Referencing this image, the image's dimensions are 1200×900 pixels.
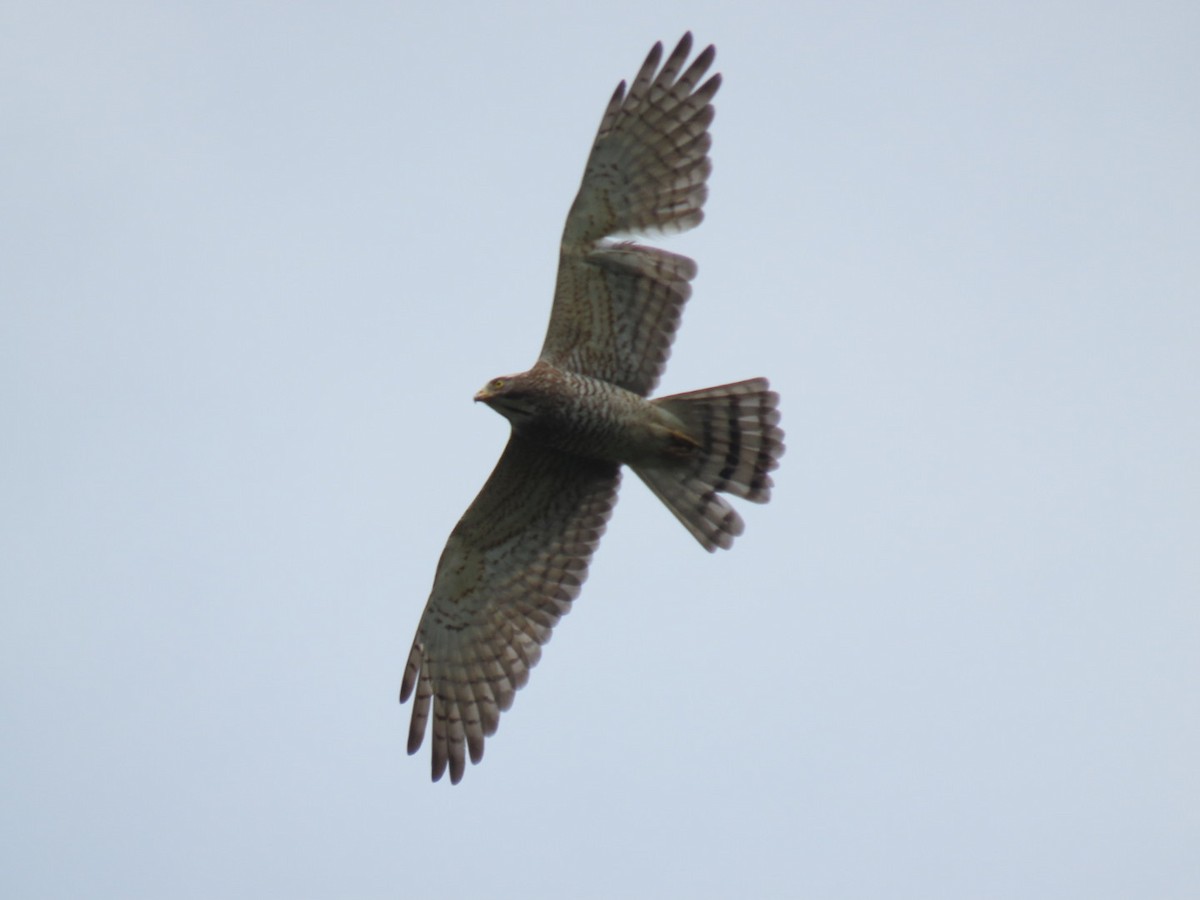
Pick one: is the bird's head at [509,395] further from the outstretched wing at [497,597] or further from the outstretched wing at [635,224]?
the outstretched wing at [497,597]

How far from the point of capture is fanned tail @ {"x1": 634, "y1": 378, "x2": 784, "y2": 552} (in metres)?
Answer: 11.3

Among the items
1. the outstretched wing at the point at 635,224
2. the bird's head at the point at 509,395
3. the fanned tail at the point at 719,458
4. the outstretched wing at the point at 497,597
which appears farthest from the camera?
the outstretched wing at the point at 497,597

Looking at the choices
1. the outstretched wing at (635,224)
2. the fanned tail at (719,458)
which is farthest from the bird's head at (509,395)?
the fanned tail at (719,458)

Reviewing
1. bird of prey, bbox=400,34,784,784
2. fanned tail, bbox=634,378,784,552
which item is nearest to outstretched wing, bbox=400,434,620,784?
bird of prey, bbox=400,34,784,784

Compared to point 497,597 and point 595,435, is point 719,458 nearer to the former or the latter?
point 595,435

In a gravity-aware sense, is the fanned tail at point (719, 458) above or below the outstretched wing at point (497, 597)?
above

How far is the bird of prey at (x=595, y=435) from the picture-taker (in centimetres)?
1089

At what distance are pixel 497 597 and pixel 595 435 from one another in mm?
1496

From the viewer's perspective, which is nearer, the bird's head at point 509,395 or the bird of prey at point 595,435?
the bird's head at point 509,395

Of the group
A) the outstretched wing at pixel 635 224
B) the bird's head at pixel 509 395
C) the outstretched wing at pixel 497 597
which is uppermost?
the outstretched wing at pixel 635 224

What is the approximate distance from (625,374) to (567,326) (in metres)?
0.46

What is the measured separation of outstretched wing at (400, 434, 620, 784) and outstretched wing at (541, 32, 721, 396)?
906 mm

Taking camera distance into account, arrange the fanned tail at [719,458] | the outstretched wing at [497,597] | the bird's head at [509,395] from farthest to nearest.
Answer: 1. the outstretched wing at [497,597]
2. the fanned tail at [719,458]
3. the bird's head at [509,395]

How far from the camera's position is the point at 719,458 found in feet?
37.3
